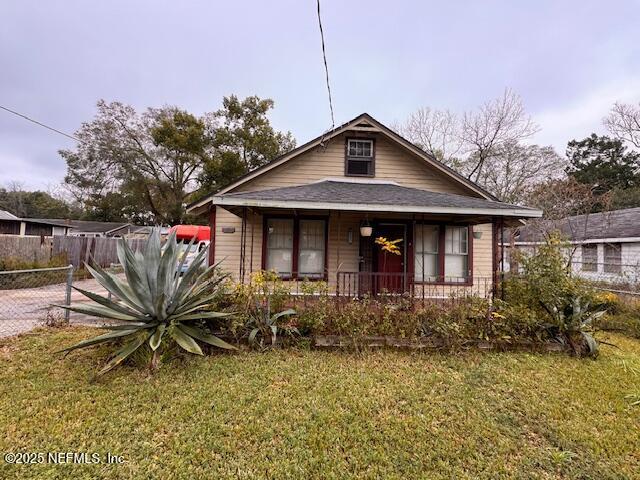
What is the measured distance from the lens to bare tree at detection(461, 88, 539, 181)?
68.4 feet

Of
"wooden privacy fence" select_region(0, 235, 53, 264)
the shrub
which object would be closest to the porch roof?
the shrub

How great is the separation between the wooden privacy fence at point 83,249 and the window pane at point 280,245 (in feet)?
30.2

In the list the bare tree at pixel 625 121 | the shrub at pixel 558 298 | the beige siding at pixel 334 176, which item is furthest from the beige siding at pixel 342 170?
the bare tree at pixel 625 121

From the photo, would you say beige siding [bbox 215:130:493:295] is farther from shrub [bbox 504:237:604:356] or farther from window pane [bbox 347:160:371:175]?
shrub [bbox 504:237:604:356]

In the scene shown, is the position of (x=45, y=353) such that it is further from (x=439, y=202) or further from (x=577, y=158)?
(x=577, y=158)

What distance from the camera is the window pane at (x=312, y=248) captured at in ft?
28.7

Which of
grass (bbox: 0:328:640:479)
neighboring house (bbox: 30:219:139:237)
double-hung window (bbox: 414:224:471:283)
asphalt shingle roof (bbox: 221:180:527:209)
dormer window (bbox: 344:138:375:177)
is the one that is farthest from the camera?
neighboring house (bbox: 30:219:139:237)

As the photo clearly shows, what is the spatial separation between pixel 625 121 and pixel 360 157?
78.5 feet

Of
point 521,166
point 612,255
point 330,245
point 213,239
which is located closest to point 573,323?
point 330,245

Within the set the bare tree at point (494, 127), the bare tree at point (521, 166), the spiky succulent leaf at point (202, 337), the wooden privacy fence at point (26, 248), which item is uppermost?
the bare tree at point (494, 127)

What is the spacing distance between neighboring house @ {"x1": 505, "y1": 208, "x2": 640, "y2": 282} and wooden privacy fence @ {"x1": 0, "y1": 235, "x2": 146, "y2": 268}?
66.9ft

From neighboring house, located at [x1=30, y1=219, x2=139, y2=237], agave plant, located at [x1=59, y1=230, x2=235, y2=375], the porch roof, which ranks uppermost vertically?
neighboring house, located at [x1=30, y1=219, x2=139, y2=237]

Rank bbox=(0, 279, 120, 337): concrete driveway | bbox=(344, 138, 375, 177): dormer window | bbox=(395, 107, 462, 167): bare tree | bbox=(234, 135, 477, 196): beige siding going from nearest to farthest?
bbox=(0, 279, 120, 337): concrete driveway
bbox=(234, 135, 477, 196): beige siding
bbox=(344, 138, 375, 177): dormer window
bbox=(395, 107, 462, 167): bare tree

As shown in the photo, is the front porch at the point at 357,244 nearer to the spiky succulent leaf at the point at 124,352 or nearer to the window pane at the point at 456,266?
the window pane at the point at 456,266
